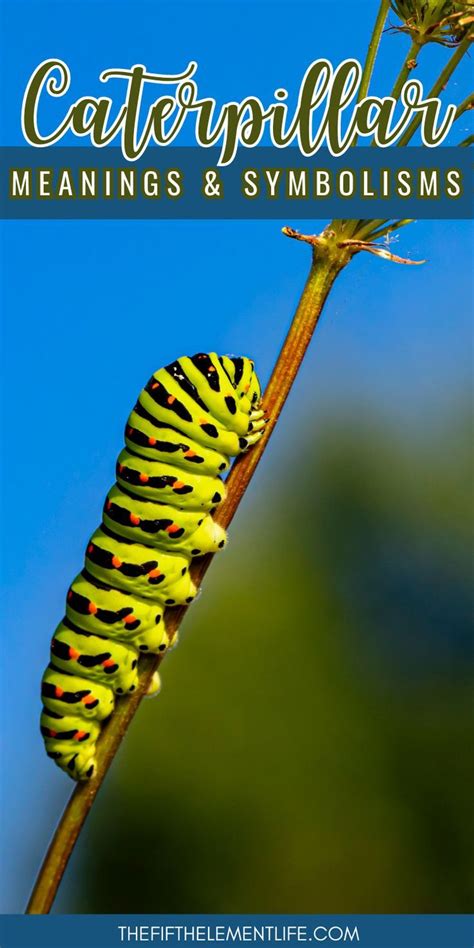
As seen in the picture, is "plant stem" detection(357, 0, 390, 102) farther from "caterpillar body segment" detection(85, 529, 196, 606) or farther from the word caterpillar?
"caterpillar body segment" detection(85, 529, 196, 606)

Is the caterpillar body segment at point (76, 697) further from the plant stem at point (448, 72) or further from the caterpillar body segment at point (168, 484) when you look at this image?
the plant stem at point (448, 72)

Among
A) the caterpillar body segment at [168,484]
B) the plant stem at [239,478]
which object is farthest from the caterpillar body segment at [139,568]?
the plant stem at [239,478]

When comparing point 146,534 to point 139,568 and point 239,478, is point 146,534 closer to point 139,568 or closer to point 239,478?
point 139,568

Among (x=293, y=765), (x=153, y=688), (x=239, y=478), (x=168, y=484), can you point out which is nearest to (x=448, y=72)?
(x=239, y=478)

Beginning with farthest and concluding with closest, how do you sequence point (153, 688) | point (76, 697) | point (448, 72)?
point (76, 697), point (153, 688), point (448, 72)

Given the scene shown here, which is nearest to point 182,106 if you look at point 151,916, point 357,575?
point 151,916

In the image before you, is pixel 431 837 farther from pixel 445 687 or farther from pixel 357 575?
pixel 357 575
